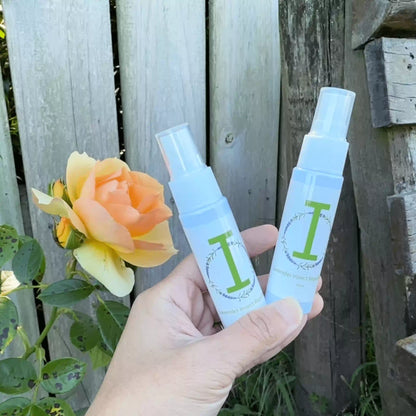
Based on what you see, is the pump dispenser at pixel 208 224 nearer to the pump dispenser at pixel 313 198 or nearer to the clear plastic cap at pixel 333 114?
the pump dispenser at pixel 313 198

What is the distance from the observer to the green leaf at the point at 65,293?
0.67 meters

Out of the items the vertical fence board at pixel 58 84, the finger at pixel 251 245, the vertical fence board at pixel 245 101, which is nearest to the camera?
the finger at pixel 251 245

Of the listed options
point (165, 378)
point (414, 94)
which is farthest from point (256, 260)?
point (165, 378)

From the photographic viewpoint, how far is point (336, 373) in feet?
3.97

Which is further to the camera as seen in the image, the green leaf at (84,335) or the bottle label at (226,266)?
the green leaf at (84,335)

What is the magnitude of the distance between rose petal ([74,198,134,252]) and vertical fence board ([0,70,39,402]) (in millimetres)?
462

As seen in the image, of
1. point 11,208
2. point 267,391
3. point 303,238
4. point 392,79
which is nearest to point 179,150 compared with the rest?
point 303,238

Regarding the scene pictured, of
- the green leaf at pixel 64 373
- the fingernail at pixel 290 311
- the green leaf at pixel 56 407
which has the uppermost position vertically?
the fingernail at pixel 290 311

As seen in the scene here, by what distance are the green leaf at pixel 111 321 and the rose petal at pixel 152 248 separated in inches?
5.4

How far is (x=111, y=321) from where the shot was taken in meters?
0.75

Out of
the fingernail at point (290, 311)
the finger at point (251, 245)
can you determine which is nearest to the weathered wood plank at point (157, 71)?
the finger at point (251, 245)

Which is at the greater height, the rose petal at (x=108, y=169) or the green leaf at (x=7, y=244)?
the rose petal at (x=108, y=169)

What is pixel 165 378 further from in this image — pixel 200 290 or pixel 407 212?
pixel 407 212

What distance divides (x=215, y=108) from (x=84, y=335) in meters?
0.59
